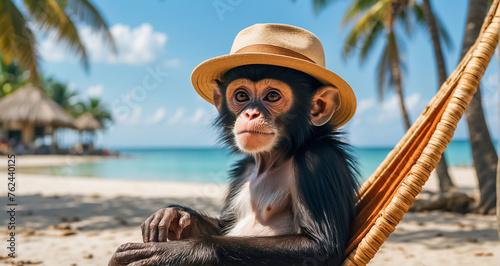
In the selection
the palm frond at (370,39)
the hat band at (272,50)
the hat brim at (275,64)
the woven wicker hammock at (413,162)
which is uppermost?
the palm frond at (370,39)

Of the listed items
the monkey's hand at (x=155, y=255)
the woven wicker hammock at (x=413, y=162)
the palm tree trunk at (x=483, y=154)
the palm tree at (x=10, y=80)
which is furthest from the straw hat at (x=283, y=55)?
the palm tree at (x=10, y=80)

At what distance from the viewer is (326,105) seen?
188 centimetres

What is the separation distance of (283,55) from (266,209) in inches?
27.0

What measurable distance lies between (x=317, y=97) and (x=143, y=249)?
3.29 feet

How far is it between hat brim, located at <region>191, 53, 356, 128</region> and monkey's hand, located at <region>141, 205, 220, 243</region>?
0.67 metres

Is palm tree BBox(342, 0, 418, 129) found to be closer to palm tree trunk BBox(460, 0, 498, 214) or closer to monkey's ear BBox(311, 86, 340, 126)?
palm tree trunk BBox(460, 0, 498, 214)

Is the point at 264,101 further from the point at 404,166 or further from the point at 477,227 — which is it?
the point at 477,227

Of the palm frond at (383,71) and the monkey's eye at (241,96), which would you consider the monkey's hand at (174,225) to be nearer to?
the monkey's eye at (241,96)

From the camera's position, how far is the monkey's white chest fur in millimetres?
1770

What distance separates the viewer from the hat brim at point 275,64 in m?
1.70

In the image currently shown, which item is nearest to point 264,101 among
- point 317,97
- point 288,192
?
point 317,97

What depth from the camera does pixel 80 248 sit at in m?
4.11

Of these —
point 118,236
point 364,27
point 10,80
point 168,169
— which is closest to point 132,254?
point 118,236

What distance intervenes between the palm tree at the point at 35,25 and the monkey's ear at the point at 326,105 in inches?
340
